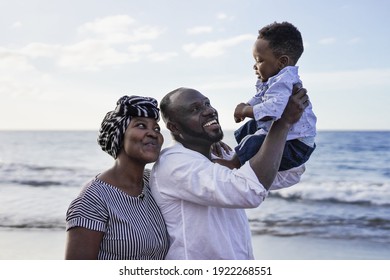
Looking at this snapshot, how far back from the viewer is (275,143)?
2.95 m

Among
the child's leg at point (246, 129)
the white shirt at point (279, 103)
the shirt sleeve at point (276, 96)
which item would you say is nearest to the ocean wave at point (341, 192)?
the child's leg at point (246, 129)

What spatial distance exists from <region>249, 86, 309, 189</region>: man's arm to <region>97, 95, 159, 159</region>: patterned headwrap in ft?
1.83

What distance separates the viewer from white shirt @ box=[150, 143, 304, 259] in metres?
2.85

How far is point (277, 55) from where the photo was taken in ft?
10.9

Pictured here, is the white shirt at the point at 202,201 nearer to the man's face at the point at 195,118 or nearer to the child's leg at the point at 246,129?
the man's face at the point at 195,118

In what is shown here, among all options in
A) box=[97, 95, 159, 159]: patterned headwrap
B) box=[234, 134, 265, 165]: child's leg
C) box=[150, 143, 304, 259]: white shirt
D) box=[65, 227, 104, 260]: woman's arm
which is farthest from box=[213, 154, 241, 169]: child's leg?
box=[65, 227, 104, 260]: woman's arm

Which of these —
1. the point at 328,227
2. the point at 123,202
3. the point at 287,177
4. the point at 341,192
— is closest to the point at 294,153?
the point at 287,177

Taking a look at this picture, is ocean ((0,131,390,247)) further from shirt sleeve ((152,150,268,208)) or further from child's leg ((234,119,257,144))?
shirt sleeve ((152,150,268,208))

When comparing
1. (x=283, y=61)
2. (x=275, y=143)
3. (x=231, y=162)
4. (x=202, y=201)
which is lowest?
(x=202, y=201)

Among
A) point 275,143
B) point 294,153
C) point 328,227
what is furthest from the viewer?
point 328,227

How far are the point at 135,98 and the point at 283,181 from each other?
3.38 feet

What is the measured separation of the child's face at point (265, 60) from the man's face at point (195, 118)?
40 centimetres

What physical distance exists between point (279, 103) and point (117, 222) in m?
0.98

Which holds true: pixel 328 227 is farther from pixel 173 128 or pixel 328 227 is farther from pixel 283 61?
pixel 173 128
